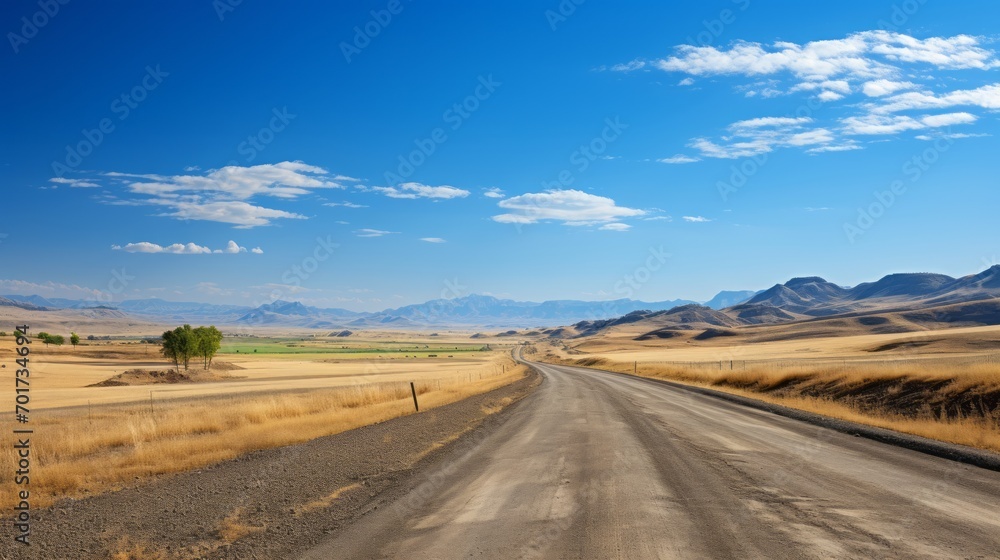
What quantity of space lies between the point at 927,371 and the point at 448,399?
21.2 metres

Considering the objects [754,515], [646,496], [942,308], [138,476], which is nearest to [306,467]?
[138,476]

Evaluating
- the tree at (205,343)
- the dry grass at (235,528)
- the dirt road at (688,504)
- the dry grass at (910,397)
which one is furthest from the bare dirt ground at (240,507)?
the tree at (205,343)

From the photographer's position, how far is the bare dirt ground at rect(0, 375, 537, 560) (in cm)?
799

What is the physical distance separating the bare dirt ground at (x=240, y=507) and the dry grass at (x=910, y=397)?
13751mm

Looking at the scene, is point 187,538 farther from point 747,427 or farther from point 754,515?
point 747,427

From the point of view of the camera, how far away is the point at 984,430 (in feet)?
51.2

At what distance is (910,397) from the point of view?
22.2m

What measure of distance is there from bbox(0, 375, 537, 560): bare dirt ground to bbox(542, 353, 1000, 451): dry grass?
13751 millimetres

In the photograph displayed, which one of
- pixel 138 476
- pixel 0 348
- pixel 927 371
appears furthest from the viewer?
pixel 0 348

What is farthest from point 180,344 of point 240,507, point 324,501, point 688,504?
point 688,504

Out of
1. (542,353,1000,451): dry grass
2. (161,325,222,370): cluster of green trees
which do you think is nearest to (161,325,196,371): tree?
(161,325,222,370): cluster of green trees

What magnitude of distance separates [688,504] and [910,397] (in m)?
18.1

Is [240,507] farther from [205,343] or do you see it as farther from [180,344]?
[205,343]

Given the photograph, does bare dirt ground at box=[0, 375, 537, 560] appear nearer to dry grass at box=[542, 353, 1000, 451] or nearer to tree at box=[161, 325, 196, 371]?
dry grass at box=[542, 353, 1000, 451]
